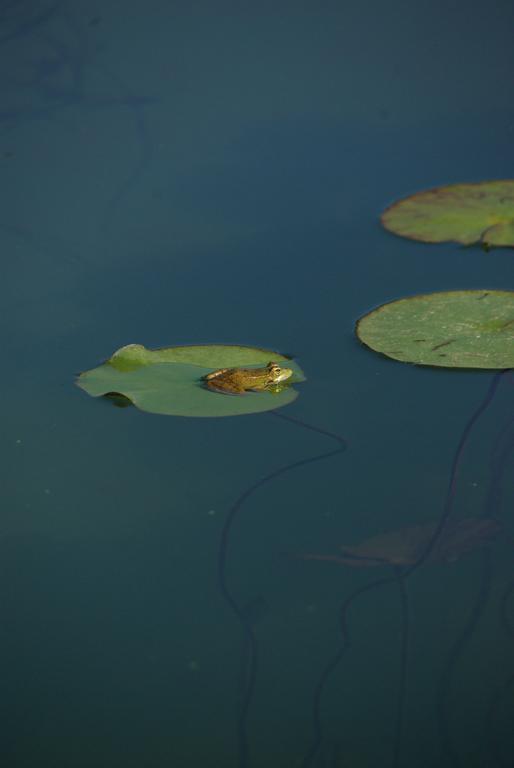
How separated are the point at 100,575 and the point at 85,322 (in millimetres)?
1463

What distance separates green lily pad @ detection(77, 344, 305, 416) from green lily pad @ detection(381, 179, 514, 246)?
1230mm

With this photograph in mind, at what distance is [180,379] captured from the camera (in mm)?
3629

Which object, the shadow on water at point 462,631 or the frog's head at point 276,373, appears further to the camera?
the frog's head at point 276,373

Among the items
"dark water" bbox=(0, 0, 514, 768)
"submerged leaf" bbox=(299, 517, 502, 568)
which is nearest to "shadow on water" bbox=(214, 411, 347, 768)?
"dark water" bbox=(0, 0, 514, 768)

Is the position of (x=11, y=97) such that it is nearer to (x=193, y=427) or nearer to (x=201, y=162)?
(x=201, y=162)

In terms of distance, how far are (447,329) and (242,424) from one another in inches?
35.8

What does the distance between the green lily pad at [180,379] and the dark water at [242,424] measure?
3.0 inches

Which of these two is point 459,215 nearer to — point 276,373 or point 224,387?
point 276,373

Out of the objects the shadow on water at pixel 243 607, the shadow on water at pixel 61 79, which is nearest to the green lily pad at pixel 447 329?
the shadow on water at pixel 243 607

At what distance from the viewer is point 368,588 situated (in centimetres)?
281

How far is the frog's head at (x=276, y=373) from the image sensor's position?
3.55 m

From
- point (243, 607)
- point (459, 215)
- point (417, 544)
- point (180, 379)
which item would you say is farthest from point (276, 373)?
point (459, 215)

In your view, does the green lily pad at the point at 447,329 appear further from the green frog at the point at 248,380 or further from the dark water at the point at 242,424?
the green frog at the point at 248,380

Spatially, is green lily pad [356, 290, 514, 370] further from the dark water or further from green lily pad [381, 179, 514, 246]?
green lily pad [381, 179, 514, 246]
